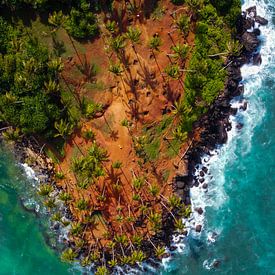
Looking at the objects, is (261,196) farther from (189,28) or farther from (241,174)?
(189,28)

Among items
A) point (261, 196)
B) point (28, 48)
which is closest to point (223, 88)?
point (261, 196)

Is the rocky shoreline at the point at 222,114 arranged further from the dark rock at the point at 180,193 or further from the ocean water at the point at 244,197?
the ocean water at the point at 244,197

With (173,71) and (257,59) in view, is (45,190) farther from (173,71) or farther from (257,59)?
(257,59)

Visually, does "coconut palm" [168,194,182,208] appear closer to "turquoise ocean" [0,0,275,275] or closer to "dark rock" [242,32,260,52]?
"turquoise ocean" [0,0,275,275]

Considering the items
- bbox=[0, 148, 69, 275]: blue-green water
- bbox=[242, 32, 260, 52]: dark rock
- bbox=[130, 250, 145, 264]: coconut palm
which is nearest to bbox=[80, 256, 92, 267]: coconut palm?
bbox=[0, 148, 69, 275]: blue-green water

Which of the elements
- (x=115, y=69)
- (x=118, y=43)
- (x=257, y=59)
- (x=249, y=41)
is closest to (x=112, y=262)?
(x=115, y=69)
